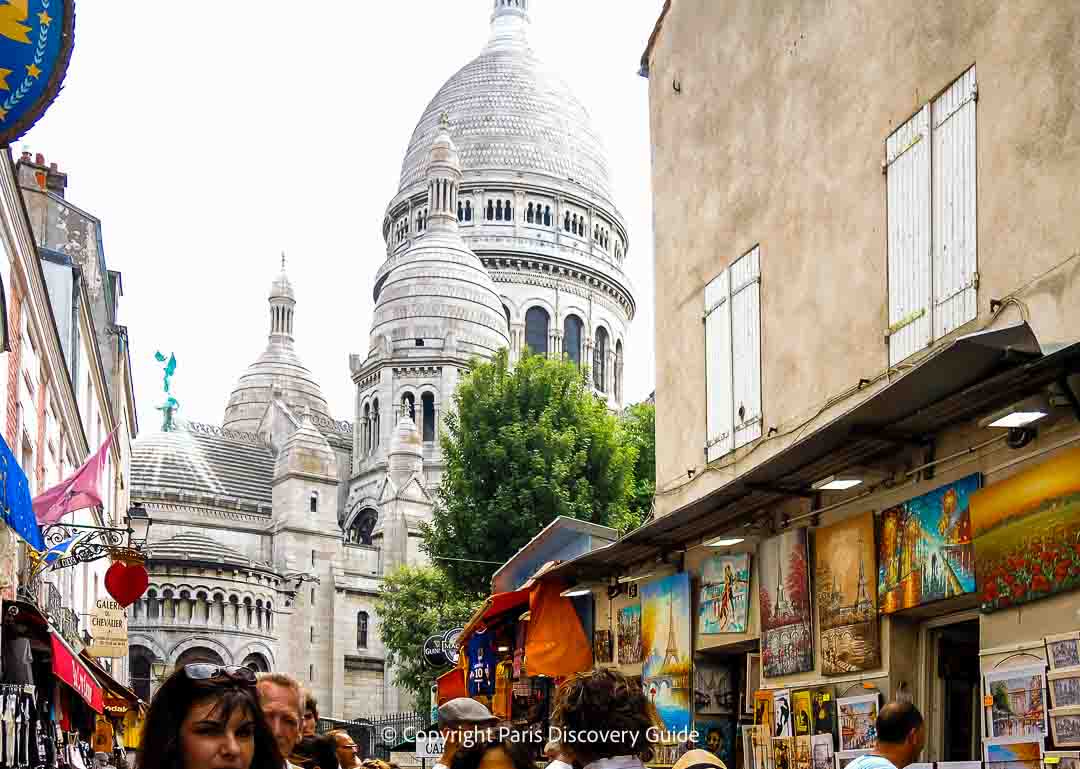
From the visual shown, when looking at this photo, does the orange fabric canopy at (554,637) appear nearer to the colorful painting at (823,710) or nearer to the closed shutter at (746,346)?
the closed shutter at (746,346)

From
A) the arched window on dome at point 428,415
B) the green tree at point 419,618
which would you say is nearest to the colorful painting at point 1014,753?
the green tree at point 419,618

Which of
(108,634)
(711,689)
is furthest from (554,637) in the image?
(108,634)

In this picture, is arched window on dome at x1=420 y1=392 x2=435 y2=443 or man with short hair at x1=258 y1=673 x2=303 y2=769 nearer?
man with short hair at x1=258 y1=673 x2=303 y2=769

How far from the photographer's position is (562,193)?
3698 inches

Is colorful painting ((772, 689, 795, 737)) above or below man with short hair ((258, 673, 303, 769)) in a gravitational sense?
below

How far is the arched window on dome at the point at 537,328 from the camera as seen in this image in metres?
87.5

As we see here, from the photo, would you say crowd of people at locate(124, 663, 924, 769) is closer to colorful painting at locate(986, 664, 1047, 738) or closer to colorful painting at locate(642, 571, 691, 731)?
colorful painting at locate(986, 664, 1047, 738)

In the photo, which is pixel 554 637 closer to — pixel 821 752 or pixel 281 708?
pixel 821 752

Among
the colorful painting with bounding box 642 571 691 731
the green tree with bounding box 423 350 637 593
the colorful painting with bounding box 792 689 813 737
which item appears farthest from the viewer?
the green tree with bounding box 423 350 637 593

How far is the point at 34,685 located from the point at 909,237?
9.53 meters

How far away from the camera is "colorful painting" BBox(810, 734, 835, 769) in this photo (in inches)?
337

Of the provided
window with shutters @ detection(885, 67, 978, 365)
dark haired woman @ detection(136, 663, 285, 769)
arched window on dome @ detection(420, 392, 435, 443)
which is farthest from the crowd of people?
arched window on dome @ detection(420, 392, 435, 443)

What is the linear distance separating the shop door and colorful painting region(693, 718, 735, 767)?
2.77 meters

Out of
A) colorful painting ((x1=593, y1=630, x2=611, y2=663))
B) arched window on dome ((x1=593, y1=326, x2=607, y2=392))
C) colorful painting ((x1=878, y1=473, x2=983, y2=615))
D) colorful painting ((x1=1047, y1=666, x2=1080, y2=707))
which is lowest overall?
colorful painting ((x1=593, y1=630, x2=611, y2=663))
